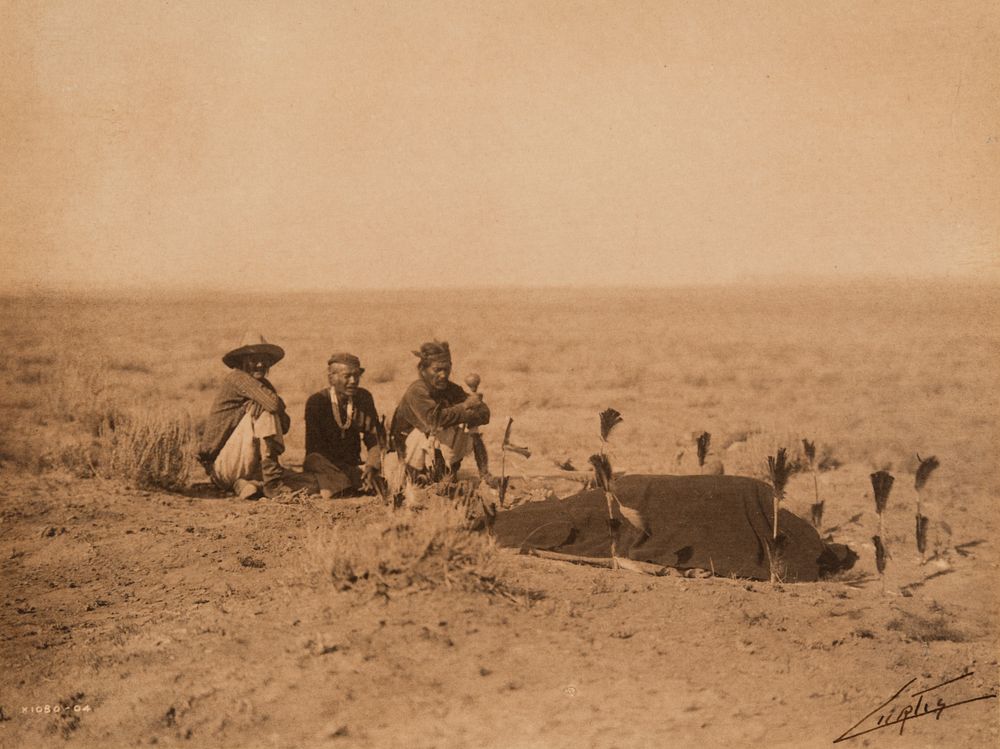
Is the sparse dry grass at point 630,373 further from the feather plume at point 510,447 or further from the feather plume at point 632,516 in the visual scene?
the feather plume at point 632,516

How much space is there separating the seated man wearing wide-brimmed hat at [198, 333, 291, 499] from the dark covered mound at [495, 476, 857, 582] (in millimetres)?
2298

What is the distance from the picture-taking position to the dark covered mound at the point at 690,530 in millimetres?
5770

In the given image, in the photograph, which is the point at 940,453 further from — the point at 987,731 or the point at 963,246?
the point at 987,731

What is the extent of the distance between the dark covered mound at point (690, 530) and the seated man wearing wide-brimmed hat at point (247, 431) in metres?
2.30

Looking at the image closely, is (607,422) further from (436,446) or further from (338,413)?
(338,413)

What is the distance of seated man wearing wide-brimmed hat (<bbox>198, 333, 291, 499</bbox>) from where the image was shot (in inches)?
290

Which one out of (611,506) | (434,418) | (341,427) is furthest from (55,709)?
(341,427)

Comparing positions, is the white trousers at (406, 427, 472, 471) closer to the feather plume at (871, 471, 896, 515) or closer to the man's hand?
the man's hand

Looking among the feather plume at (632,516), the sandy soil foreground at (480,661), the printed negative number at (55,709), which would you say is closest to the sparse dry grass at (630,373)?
the feather plume at (632,516)

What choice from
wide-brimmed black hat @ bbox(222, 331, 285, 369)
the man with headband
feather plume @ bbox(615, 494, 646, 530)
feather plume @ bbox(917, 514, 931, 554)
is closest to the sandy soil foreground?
feather plume @ bbox(615, 494, 646, 530)

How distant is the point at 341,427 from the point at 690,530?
3.07 meters

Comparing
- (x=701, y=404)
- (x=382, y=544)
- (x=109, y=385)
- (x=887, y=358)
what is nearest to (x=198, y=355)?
(x=109, y=385)

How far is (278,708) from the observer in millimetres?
3936
